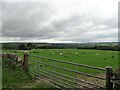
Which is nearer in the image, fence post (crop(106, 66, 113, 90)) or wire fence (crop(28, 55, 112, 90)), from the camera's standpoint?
fence post (crop(106, 66, 113, 90))

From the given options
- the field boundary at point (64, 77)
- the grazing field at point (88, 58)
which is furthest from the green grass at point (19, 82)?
the grazing field at point (88, 58)

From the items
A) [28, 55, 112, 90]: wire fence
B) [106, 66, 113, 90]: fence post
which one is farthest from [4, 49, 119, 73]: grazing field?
[106, 66, 113, 90]: fence post

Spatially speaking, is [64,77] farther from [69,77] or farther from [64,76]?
[69,77]

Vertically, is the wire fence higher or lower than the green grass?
higher

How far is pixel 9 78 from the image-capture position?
1109 centimetres

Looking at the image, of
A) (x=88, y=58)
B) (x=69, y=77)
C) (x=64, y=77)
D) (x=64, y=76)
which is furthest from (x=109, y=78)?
(x=88, y=58)

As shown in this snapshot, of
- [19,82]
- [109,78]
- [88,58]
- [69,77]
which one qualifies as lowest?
[88,58]

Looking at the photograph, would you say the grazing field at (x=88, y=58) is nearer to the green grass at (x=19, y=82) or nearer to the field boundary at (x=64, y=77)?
the field boundary at (x=64, y=77)

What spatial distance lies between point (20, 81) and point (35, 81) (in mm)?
754

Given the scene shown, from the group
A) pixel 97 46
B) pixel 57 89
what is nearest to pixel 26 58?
pixel 57 89

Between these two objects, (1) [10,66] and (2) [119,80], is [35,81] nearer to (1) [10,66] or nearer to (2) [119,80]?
(1) [10,66]

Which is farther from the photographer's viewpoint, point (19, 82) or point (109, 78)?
point (19, 82)

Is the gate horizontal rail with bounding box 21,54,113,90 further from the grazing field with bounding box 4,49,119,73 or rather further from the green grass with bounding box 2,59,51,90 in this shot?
the grazing field with bounding box 4,49,119,73

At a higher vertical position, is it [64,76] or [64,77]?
[64,76]
